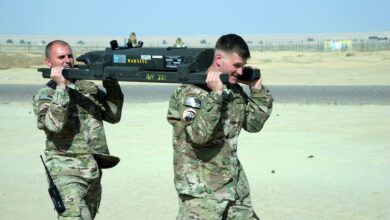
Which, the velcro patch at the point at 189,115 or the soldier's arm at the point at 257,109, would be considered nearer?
the velcro patch at the point at 189,115

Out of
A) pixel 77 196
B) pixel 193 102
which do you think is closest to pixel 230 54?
pixel 193 102

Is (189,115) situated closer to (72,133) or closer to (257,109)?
(257,109)

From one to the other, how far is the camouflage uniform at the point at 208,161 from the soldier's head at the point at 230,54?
6.2 inches

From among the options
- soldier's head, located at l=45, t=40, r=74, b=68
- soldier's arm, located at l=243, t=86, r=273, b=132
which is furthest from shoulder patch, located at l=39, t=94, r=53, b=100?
soldier's arm, located at l=243, t=86, r=273, b=132

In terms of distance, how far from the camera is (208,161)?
4273mm

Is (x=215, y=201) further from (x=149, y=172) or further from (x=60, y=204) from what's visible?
(x=149, y=172)

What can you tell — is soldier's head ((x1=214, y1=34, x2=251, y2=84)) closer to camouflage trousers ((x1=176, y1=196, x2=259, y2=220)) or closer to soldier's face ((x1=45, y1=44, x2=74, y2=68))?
camouflage trousers ((x1=176, y1=196, x2=259, y2=220))

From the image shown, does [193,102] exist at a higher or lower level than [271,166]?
higher

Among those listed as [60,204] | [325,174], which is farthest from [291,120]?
[60,204]

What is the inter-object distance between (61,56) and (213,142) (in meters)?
1.46

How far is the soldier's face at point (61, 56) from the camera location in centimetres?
492

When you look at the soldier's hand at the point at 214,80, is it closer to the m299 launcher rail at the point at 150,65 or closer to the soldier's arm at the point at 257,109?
the m299 launcher rail at the point at 150,65

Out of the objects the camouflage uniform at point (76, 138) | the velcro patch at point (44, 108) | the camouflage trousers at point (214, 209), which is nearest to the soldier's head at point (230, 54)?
the camouflage trousers at point (214, 209)

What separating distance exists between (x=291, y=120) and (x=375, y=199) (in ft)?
24.0
